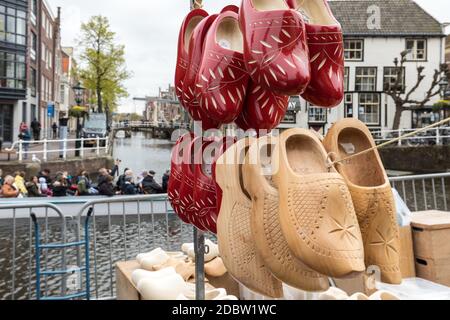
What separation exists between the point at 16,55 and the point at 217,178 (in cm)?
2303

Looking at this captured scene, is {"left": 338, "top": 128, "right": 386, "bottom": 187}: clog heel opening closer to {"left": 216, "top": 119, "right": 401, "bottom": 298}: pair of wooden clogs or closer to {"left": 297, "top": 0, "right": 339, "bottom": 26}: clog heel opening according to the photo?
{"left": 216, "top": 119, "right": 401, "bottom": 298}: pair of wooden clogs

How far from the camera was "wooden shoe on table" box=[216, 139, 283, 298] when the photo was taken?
105cm

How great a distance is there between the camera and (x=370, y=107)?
1057 inches

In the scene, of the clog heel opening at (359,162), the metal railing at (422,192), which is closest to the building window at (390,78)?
the metal railing at (422,192)

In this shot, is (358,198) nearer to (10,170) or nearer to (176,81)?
(176,81)

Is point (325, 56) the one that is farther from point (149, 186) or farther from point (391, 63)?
point (391, 63)

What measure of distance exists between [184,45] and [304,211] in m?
0.80

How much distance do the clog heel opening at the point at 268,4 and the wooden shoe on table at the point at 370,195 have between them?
32cm

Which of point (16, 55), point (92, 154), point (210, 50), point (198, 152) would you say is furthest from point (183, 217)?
point (16, 55)

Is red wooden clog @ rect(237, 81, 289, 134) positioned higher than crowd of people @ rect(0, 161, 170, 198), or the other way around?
red wooden clog @ rect(237, 81, 289, 134)

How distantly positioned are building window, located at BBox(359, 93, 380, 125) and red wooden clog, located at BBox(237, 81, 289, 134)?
87.2ft

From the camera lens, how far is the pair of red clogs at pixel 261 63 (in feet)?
3.28

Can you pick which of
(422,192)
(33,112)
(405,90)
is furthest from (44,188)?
(405,90)

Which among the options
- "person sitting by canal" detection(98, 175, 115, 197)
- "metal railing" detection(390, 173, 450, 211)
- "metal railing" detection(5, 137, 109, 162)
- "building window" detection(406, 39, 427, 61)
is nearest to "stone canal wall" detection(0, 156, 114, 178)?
"metal railing" detection(5, 137, 109, 162)
